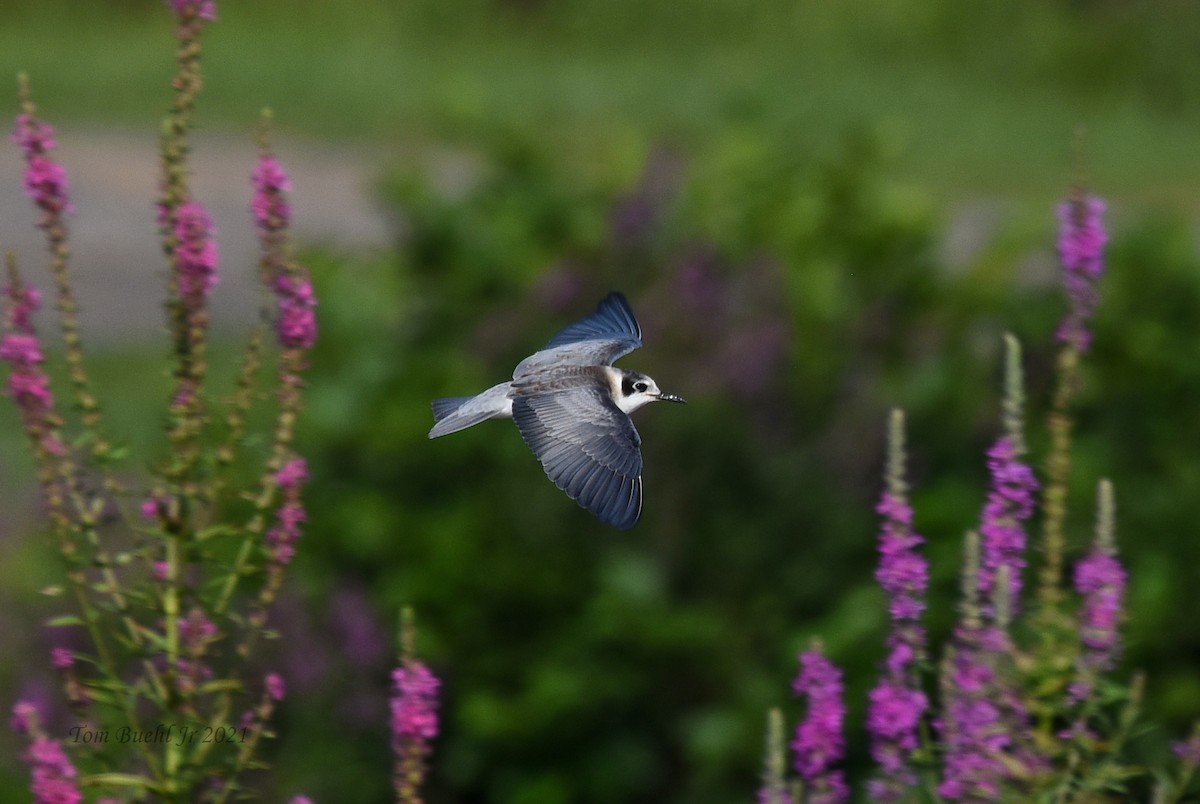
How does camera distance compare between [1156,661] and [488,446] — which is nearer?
[1156,661]

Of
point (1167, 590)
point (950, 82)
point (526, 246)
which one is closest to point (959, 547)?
point (1167, 590)

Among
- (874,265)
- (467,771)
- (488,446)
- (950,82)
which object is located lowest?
(467,771)

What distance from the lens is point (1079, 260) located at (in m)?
2.36

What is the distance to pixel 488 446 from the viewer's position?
17.4 ft

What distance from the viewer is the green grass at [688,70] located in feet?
50.0

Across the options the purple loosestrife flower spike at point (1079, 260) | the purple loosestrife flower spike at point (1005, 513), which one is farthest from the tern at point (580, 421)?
the purple loosestrife flower spike at point (1079, 260)

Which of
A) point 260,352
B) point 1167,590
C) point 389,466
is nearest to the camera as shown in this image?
point 260,352

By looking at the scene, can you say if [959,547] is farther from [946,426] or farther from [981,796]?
[981,796]

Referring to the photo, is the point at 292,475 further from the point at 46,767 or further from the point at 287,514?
the point at 46,767

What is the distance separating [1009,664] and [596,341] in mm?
978

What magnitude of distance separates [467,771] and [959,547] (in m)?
1.41

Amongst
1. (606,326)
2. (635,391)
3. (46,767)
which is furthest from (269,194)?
(606,326)

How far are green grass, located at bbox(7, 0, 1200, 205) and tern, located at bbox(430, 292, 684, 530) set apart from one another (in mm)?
11276

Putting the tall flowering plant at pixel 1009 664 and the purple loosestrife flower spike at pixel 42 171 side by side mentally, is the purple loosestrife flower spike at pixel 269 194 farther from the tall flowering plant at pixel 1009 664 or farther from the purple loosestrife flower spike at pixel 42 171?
the tall flowering plant at pixel 1009 664
